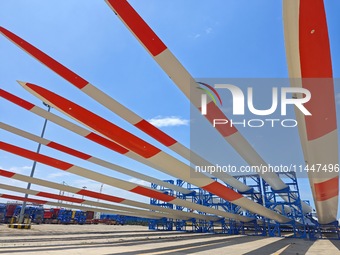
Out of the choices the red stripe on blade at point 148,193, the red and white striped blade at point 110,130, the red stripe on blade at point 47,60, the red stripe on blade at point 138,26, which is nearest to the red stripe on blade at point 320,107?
the red stripe on blade at point 138,26

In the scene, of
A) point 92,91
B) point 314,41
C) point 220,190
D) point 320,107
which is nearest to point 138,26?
point 92,91

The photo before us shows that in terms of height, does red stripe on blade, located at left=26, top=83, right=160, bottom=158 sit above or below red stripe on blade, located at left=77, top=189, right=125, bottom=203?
above

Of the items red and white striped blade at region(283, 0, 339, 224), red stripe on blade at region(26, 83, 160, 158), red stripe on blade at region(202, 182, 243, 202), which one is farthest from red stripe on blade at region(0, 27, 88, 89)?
red stripe on blade at region(202, 182, 243, 202)

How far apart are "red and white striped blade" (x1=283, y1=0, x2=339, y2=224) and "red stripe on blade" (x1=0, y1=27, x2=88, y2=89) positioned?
15.5 ft

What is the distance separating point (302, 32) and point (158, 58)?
8.06 ft

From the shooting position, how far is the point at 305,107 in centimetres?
500

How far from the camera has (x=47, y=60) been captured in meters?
5.71

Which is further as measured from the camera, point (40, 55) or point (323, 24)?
point (40, 55)

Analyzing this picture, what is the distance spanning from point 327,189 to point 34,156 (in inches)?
417

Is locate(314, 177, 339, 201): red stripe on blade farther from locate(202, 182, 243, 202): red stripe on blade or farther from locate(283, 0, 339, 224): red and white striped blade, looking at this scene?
locate(202, 182, 243, 202): red stripe on blade

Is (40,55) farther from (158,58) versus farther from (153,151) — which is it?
(153,151)

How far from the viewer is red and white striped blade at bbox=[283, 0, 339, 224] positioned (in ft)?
10.2

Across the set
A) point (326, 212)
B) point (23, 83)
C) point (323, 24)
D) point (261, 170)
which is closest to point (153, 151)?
point (23, 83)

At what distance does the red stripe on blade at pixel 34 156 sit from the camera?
7939 millimetres
